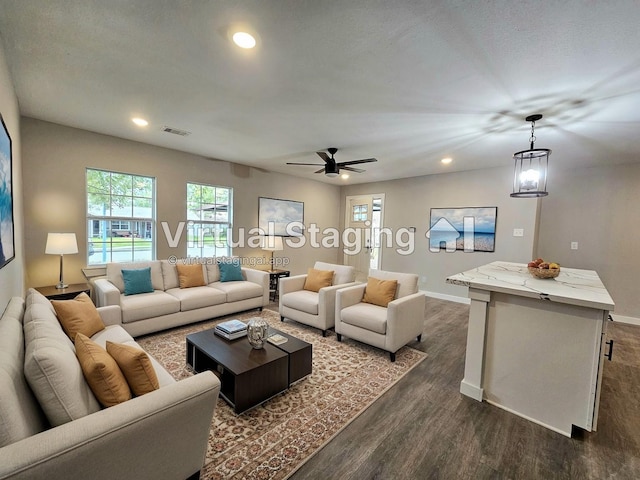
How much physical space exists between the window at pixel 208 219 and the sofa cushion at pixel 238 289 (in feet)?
3.18

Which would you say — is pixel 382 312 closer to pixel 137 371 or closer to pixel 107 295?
pixel 137 371

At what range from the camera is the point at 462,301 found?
208 inches

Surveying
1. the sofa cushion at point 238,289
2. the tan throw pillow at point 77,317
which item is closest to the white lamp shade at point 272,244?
the sofa cushion at point 238,289

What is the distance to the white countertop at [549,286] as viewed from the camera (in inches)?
71.4

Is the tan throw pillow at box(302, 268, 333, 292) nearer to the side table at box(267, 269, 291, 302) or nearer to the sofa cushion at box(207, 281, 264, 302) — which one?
the sofa cushion at box(207, 281, 264, 302)

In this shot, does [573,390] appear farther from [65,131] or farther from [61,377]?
[65,131]

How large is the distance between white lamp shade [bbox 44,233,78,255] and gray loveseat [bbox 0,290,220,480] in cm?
209

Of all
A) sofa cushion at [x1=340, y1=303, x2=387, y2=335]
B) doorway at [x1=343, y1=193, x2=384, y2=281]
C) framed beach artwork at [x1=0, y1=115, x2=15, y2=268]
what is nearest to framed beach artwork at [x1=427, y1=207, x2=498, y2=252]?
doorway at [x1=343, y1=193, x2=384, y2=281]

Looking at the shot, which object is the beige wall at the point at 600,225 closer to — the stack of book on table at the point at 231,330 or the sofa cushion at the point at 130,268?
the stack of book on table at the point at 231,330

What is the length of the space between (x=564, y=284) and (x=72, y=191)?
5.37m

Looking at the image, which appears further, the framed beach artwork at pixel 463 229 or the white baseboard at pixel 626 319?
the framed beach artwork at pixel 463 229

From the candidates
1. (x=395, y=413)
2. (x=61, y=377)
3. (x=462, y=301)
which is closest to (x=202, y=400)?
(x=61, y=377)

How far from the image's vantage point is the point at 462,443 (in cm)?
182

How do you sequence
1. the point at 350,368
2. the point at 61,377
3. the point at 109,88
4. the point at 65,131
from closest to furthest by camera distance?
the point at 61,377, the point at 109,88, the point at 350,368, the point at 65,131
